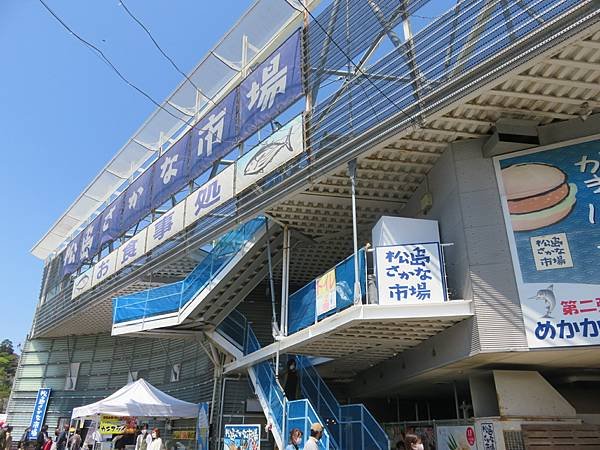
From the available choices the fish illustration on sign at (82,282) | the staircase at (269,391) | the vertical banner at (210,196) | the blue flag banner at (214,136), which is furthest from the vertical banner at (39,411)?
the blue flag banner at (214,136)

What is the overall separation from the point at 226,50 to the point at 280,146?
646cm

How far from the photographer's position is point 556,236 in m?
8.84

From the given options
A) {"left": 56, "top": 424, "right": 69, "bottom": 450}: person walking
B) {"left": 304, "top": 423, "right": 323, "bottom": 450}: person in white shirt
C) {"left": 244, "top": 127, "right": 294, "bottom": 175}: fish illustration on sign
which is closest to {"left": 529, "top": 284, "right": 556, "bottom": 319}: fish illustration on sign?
{"left": 304, "top": 423, "right": 323, "bottom": 450}: person in white shirt

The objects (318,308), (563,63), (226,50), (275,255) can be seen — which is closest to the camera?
(563,63)

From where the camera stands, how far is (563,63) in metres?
7.98

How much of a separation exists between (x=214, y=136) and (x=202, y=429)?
9.11 metres

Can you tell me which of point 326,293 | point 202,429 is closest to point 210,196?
point 326,293

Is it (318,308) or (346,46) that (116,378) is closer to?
(318,308)

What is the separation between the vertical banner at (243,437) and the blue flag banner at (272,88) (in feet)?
24.5

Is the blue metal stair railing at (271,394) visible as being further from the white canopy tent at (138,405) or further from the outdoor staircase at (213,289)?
the white canopy tent at (138,405)

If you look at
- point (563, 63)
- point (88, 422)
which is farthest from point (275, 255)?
point (88, 422)

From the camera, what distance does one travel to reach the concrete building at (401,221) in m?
8.50

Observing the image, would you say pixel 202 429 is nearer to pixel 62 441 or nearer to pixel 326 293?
pixel 62 441

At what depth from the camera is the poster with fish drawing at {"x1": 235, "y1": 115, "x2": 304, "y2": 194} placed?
1132cm
